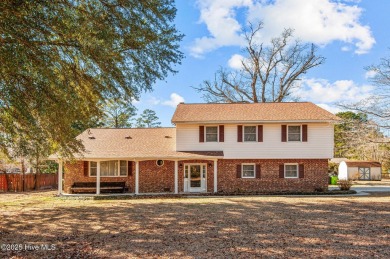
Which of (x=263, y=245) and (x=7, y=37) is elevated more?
(x=7, y=37)

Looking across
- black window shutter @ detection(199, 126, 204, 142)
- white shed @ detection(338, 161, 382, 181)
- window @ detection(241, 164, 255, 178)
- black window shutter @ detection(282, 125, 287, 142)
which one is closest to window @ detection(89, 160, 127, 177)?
black window shutter @ detection(199, 126, 204, 142)

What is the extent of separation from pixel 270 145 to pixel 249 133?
5.12 ft

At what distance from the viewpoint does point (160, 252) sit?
752 cm

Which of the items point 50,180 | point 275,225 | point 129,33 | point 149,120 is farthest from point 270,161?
Answer: point 149,120

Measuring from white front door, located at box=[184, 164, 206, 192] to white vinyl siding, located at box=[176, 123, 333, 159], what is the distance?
121 cm

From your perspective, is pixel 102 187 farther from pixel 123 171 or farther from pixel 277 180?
pixel 277 180

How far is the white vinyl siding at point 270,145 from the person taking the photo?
22.1 meters

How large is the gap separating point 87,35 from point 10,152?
7701 mm

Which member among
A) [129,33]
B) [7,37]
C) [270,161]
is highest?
[129,33]

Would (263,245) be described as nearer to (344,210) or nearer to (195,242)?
(195,242)

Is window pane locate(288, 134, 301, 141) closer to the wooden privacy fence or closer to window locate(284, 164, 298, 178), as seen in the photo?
window locate(284, 164, 298, 178)

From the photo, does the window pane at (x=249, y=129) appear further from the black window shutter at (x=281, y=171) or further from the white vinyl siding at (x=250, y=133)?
the black window shutter at (x=281, y=171)

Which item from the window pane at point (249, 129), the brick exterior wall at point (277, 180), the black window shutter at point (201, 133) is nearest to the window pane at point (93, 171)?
the black window shutter at point (201, 133)

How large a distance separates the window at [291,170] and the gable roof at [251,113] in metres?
3.08
